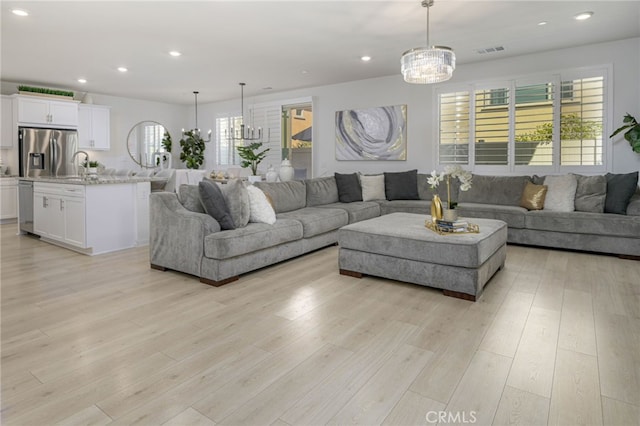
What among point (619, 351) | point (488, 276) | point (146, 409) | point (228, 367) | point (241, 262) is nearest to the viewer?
point (146, 409)

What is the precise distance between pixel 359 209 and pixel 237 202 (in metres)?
2.17

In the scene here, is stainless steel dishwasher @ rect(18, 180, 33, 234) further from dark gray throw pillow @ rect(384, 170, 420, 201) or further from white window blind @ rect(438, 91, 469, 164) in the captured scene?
white window blind @ rect(438, 91, 469, 164)

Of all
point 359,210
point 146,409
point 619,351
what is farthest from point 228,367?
point 359,210

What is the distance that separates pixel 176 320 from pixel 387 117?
528cm

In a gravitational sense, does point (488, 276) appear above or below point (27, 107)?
below

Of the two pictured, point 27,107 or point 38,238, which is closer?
point 38,238

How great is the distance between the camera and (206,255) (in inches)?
133

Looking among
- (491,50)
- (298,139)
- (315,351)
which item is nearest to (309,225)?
(315,351)

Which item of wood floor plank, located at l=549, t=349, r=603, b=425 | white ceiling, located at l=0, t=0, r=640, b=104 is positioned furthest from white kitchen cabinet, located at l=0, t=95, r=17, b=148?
wood floor plank, located at l=549, t=349, r=603, b=425

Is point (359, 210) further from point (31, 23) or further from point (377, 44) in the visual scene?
point (31, 23)

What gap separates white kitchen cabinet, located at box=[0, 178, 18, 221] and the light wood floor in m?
4.48

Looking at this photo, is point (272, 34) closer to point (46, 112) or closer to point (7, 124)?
point (46, 112)

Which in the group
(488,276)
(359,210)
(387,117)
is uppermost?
(387,117)

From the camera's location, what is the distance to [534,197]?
501 centimetres
